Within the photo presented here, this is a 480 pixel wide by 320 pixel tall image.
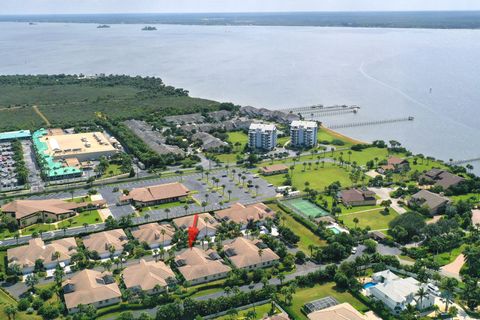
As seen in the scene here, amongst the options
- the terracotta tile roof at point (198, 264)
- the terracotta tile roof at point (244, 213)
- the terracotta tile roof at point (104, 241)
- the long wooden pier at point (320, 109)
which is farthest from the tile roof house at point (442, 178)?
the long wooden pier at point (320, 109)

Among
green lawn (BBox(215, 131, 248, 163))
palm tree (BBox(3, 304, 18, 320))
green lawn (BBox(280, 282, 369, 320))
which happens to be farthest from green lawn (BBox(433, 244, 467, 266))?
green lawn (BBox(215, 131, 248, 163))

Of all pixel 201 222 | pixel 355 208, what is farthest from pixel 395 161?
pixel 201 222

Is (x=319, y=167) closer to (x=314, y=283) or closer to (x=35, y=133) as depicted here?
(x=314, y=283)

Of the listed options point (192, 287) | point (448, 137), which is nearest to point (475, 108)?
point (448, 137)

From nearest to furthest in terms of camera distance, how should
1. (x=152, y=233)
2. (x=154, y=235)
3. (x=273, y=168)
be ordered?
(x=154, y=235) → (x=152, y=233) → (x=273, y=168)

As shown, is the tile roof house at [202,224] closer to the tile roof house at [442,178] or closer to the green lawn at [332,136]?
the tile roof house at [442,178]

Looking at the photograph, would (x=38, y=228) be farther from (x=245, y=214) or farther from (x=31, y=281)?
(x=245, y=214)
